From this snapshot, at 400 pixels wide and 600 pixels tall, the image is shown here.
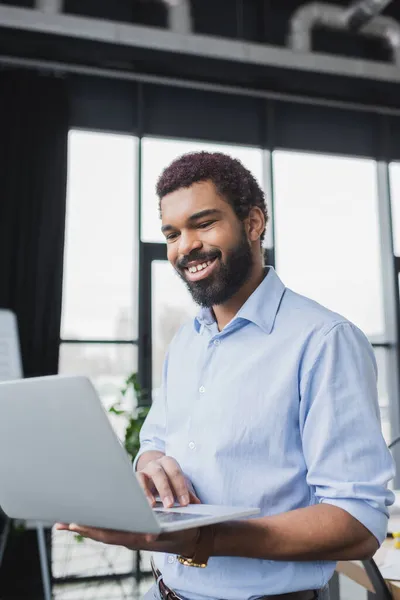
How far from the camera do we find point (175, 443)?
1264 mm

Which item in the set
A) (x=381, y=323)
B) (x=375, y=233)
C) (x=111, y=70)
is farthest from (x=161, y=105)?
(x=381, y=323)

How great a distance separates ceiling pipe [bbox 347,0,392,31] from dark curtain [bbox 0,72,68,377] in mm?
2634

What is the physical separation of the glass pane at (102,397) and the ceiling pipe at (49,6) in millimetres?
2602

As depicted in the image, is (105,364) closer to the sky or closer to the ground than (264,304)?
closer to the ground

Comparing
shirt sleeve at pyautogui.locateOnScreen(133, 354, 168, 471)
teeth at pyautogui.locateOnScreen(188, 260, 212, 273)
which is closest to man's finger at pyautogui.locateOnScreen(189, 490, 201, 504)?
shirt sleeve at pyautogui.locateOnScreen(133, 354, 168, 471)

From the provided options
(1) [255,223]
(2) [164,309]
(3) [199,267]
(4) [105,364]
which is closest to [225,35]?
(2) [164,309]

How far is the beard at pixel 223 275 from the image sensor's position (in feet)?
4.15

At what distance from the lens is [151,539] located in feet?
2.70

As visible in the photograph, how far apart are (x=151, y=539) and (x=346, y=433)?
Answer: 0.37 m

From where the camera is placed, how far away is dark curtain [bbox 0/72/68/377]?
14.7 ft

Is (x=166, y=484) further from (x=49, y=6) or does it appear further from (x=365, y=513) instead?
(x=49, y=6)

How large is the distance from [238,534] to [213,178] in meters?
0.71

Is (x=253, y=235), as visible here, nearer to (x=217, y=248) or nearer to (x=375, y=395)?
(x=217, y=248)

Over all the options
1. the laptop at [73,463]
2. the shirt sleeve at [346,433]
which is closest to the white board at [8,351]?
the laptop at [73,463]
